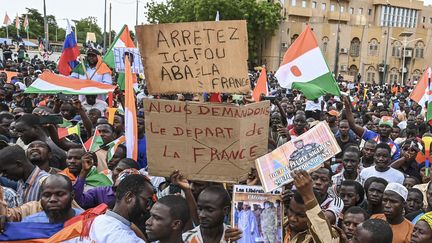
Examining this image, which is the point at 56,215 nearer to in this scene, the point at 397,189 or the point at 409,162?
the point at 397,189

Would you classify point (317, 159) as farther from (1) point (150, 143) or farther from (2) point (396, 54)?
(2) point (396, 54)

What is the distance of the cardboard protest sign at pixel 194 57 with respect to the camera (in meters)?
3.31

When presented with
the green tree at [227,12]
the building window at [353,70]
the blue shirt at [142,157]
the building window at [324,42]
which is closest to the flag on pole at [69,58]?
the blue shirt at [142,157]

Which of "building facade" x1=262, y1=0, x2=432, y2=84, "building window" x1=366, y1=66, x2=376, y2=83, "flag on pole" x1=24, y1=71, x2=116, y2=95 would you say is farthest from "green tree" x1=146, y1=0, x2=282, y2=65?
"flag on pole" x1=24, y1=71, x2=116, y2=95

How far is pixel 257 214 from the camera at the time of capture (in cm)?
306

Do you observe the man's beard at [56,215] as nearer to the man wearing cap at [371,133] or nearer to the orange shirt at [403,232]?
the orange shirt at [403,232]

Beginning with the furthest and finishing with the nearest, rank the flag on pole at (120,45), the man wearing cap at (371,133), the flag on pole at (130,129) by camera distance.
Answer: the flag on pole at (120,45)
the man wearing cap at (371,133)
the flag on pole at (130,129)

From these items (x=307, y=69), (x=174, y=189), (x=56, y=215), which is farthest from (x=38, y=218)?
(x=307, y=69)

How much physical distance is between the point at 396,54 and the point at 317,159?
54866mm

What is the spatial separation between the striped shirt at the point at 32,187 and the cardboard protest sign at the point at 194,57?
4.03ft

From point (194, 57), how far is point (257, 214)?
1.22 metres

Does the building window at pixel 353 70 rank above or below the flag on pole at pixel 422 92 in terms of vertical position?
below

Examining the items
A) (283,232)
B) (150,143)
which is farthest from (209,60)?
(283,232)

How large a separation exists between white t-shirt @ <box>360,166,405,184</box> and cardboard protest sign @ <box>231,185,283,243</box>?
8.29 feet
